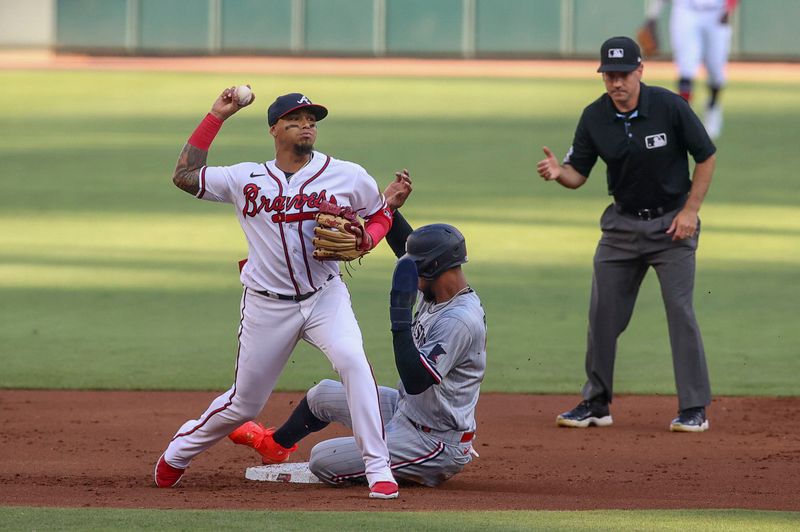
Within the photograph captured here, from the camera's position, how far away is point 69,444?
7469 mm

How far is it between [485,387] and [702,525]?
13.3ft

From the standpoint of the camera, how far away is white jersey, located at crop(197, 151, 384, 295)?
602 centimetres

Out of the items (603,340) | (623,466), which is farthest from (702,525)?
(603,340)

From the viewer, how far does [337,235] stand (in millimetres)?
5801

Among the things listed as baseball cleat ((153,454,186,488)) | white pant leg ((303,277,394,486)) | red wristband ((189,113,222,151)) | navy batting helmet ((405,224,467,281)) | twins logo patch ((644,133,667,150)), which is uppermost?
red wristband ((189,113,222,151))

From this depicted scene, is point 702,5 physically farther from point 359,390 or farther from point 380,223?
point 359,390

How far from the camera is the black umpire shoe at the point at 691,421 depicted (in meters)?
7.81

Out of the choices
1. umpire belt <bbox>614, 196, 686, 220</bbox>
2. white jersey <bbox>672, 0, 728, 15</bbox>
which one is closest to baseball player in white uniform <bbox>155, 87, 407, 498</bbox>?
umpire belt <bbox>614, 196, 686, 220</bbox>

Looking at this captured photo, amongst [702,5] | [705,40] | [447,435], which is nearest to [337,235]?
[447,435]

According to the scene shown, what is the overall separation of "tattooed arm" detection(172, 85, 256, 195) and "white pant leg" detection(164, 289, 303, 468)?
0.55 metres

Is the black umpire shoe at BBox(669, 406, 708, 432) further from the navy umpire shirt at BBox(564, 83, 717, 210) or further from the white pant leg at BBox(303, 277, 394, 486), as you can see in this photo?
the white pant leg at BBox(303, 277, 394, 486)

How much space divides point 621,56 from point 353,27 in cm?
2515

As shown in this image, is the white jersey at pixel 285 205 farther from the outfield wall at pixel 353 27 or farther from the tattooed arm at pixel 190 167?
the outfield wall at pixel 353 27

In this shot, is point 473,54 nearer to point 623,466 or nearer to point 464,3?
point 464,3
